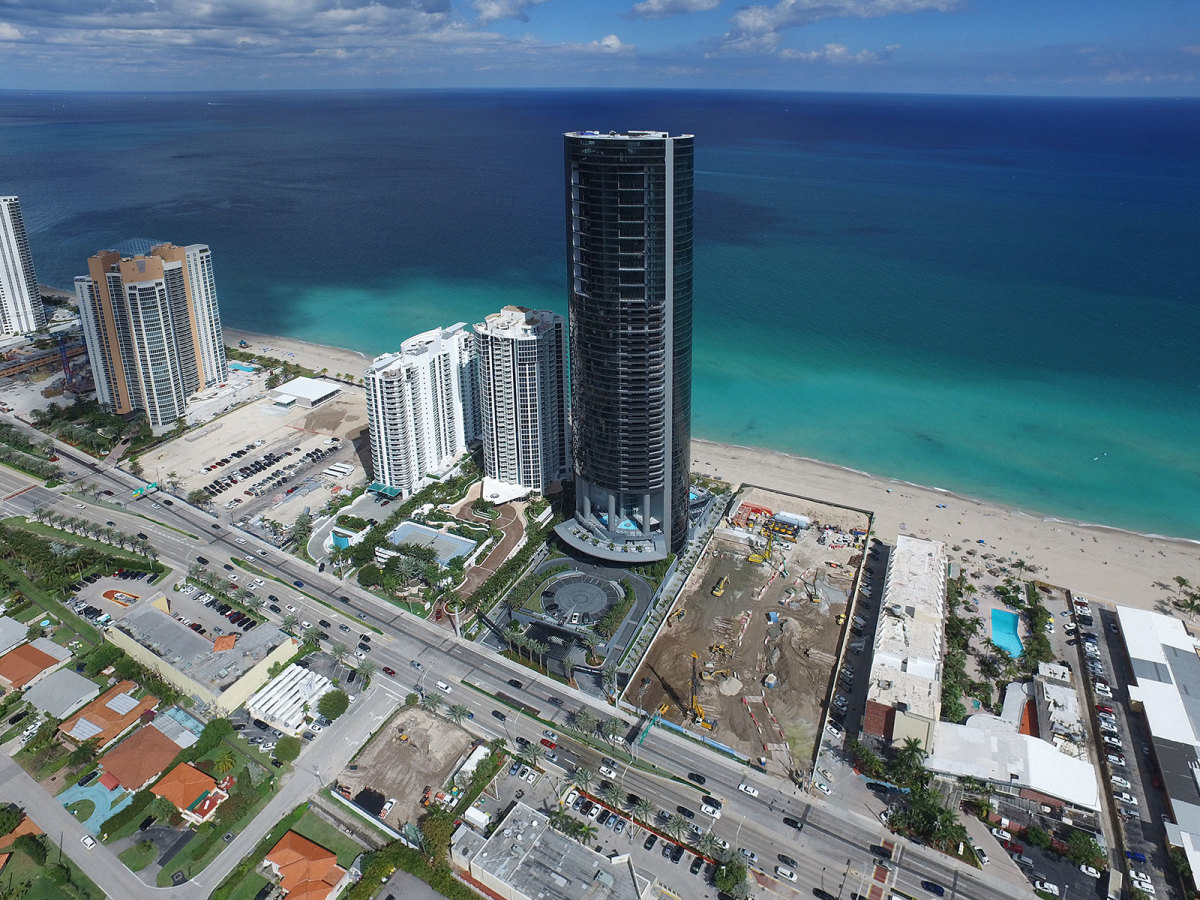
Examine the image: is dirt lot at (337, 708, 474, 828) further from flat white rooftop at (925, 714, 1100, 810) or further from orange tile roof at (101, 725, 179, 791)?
flat white rooftop at (925, 714, 1100, 810)

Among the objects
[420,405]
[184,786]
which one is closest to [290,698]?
[184,786]

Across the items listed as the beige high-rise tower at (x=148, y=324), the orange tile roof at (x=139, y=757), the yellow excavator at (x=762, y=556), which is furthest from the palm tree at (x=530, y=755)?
the beige high-rise tower at (x=148, y=324)

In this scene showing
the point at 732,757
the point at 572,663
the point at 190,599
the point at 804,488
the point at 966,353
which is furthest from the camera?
the point at 966,353

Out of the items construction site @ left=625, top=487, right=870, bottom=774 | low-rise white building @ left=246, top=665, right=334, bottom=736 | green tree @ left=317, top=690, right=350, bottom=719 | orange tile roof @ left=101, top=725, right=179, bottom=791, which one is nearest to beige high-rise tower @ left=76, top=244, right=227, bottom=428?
low-rise white building @ left=246, top=665, right=334, bottom=736

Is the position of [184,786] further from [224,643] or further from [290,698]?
[224,643]

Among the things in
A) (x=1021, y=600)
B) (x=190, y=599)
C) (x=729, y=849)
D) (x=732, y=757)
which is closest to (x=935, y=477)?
(x=1021, y=600)

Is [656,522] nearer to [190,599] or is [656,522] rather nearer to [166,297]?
[190,599]
